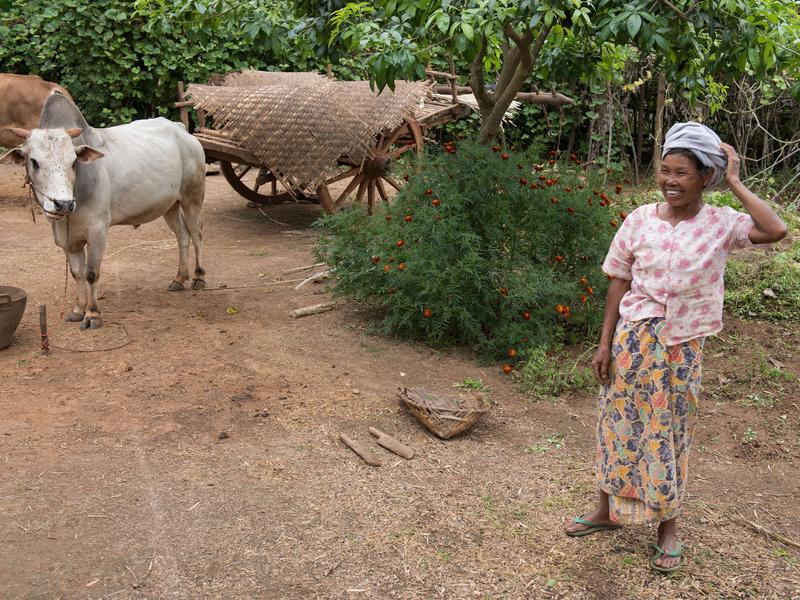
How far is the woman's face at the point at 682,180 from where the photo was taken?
2.96 meters

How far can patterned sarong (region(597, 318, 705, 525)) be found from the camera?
3096 mm

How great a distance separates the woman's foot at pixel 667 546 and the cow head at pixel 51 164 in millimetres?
4008

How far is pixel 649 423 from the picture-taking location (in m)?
3.15

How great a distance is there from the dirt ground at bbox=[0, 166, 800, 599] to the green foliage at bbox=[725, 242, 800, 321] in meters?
0.29

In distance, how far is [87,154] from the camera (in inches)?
219

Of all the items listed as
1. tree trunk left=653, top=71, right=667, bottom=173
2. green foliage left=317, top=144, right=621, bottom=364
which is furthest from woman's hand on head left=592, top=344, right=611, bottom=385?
tree trunk left=653, top=71, right=667, bottom=173

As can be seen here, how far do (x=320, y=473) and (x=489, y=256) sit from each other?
2257 mm

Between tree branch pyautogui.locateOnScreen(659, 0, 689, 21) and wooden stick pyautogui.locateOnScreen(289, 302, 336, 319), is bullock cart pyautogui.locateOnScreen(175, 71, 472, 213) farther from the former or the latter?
tree branch pyautogui.locateOnScreen(659, 0, 689, 21)

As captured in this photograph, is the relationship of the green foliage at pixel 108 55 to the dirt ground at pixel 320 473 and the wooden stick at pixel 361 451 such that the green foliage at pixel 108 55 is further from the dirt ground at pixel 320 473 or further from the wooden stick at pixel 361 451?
the wooden stick at pixel 361 451

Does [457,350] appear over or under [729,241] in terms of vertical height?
under

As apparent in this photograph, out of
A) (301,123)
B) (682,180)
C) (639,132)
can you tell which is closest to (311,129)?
(301,123)

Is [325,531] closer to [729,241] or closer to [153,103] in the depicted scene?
[729,241]

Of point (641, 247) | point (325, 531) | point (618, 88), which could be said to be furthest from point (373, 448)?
point (618, 88)

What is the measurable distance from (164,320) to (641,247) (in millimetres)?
4029
